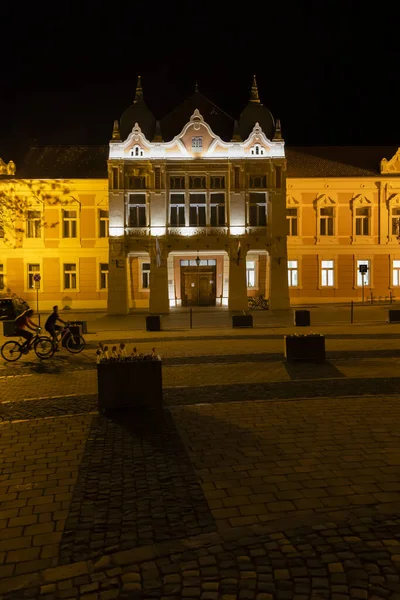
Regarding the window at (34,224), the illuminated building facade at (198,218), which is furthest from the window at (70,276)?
the window at (34,224)

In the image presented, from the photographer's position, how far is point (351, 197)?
139 feet

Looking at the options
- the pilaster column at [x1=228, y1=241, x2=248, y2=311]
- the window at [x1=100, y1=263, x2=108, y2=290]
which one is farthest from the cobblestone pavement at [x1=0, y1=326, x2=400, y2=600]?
the window at [x1=100, y1=263, x2=108, y2=290]

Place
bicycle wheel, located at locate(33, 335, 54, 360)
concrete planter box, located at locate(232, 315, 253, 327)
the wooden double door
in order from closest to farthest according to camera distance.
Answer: bicycle wheel, located at locate(33, 335, 54, 360), concrete planter box, located at locate(232, 315, 253, 327), the wooden double door

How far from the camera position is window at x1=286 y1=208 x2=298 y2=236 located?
42.6 meters

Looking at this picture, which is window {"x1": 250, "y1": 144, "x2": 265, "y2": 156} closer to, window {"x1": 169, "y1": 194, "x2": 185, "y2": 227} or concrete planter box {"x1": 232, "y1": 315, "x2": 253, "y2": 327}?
window {"x1": 169, "y1": 194, "x2": 185, "y2": 227}

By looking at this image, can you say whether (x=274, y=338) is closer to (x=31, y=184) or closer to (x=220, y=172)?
(x=220, y=172)

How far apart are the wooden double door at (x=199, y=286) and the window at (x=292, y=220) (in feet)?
22.0

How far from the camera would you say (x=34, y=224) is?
1641 inches

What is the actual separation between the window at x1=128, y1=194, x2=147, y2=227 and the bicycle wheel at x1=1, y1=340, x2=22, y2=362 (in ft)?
74.9

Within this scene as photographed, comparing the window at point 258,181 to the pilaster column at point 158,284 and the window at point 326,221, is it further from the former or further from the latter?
the pilaster column at point 158,284

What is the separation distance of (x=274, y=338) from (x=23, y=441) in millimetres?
14069

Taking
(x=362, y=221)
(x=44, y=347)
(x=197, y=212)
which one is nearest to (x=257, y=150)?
(x=197, y=212)

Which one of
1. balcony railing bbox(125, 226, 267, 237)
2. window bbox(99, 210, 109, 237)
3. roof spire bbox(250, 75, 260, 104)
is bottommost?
balcony railing bbox(125, 226, 267, 237)

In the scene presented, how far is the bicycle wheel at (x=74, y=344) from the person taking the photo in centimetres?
1756
